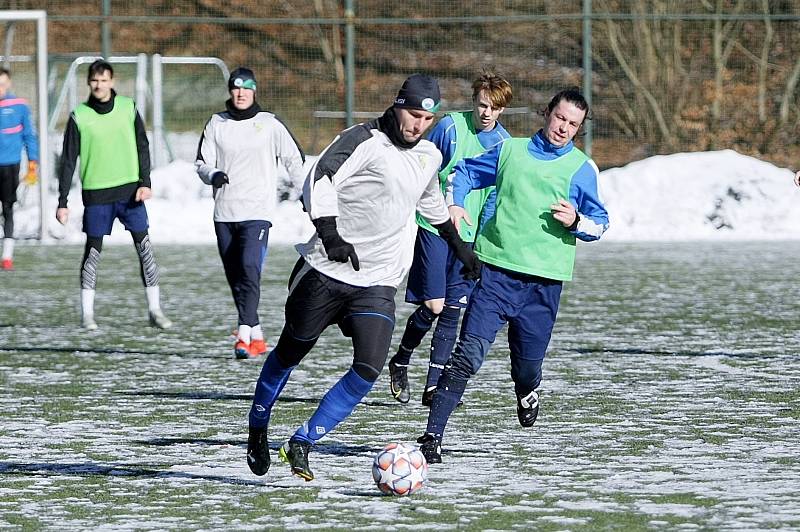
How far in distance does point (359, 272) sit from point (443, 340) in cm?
229

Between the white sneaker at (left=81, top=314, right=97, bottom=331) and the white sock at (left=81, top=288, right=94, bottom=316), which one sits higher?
the white sock at (left=81, top=288, right=94, bottom=316)

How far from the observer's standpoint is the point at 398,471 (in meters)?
6.02

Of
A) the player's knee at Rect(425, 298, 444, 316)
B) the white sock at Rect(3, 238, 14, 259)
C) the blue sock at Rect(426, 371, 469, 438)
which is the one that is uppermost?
the blue sock at Rect(426, 371, 469, 438)

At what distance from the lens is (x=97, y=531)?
18.0 feet

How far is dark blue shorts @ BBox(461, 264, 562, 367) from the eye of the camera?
7020mm

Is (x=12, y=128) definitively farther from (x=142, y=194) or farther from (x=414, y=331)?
(x=414, y=331)

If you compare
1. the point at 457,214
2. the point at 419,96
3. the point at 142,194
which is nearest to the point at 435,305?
the point at 457,214

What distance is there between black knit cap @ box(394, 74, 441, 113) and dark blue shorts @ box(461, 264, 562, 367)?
1.22m

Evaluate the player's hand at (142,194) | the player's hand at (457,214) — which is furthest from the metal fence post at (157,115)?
the player's hand at (457,214)

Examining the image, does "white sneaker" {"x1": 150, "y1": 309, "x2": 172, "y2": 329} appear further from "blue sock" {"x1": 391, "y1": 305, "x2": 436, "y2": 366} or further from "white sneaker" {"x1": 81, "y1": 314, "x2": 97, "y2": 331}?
"blue sock" {"x1": 391, "y1": 305, "x2": 436, "y2": 366}

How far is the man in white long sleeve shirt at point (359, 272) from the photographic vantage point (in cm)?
619

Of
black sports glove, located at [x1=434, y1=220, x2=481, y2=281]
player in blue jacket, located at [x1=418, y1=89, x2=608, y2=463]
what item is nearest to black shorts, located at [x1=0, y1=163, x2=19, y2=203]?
player in blue jacket, located at [x1=418, y1=89, x2=608, y2=463]

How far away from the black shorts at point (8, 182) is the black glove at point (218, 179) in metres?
7.31

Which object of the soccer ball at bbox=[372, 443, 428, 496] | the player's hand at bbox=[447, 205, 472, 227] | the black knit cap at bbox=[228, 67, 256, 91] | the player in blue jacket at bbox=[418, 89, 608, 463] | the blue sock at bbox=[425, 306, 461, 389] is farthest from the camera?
the black knit cap at bbox=[228, 67, 256, 91]
